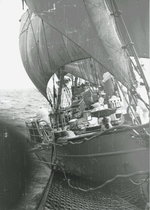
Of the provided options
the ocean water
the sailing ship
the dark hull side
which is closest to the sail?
the sailing ship

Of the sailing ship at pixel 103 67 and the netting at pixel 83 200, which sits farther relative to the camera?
the netting at pixel 83 200

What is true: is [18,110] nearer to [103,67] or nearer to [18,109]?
[18,109]

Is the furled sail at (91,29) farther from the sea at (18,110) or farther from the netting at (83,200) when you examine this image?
the sea at (18,110)

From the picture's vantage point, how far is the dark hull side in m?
5.80

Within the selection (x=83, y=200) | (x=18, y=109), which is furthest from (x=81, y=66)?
(x=18, y=109)

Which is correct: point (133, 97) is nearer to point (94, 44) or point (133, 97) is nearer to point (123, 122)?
point (123, 122)

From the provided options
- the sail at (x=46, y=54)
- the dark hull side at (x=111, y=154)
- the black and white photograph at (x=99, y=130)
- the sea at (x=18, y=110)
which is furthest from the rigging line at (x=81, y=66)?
the sea at (x=18, y=110)

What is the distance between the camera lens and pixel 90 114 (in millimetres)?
8969

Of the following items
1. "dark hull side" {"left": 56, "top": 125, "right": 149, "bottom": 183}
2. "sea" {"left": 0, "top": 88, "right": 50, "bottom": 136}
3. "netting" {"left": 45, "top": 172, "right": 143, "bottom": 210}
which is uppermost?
"sea" {"left": 0, "top": 88, "right": 50, "bottom": 136}

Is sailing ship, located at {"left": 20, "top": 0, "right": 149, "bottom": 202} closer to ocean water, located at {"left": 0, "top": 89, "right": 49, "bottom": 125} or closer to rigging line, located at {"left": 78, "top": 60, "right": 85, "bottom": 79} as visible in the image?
rigging line, located at {"left": 78, "top": 60, "right": 85, "bottom": 79}

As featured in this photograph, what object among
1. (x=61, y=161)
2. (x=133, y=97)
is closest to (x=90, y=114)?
(x=61, y=161)

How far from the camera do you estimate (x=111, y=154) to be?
6496 mm

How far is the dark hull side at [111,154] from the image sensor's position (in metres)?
5.80

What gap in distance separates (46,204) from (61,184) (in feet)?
5.85
